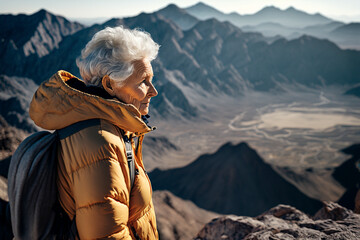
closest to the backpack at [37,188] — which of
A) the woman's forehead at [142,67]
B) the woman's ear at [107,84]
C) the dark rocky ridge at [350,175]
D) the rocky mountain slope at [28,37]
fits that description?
the woman's ear at [107,84]

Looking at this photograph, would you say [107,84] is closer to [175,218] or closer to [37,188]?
[37,188]

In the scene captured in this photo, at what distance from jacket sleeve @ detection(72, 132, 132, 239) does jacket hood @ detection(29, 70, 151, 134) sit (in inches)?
8.9

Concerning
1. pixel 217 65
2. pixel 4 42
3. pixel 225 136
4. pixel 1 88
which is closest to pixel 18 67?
pixel 4 42

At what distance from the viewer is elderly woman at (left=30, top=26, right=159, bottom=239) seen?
175 cm

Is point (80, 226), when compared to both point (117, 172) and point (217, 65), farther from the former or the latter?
point (217, 65)

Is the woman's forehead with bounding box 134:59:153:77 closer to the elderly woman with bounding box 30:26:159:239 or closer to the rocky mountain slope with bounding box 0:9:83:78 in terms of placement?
the elderly woman with bounding box 30:26:159:239

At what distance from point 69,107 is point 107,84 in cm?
37

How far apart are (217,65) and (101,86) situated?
425 ft

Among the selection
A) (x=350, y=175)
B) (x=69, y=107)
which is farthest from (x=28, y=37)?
(x=69, y=107)

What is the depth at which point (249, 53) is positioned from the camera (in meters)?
146

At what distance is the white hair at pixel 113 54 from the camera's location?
80.4 inches

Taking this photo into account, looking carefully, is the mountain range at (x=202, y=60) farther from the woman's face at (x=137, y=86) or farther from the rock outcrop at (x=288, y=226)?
the woman's face at (x=137, y=86)

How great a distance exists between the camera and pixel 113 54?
2.02m

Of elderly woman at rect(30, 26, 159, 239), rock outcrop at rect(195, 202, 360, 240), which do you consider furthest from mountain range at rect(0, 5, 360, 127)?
elderly woman at rect(30, 26, 159, 239)
